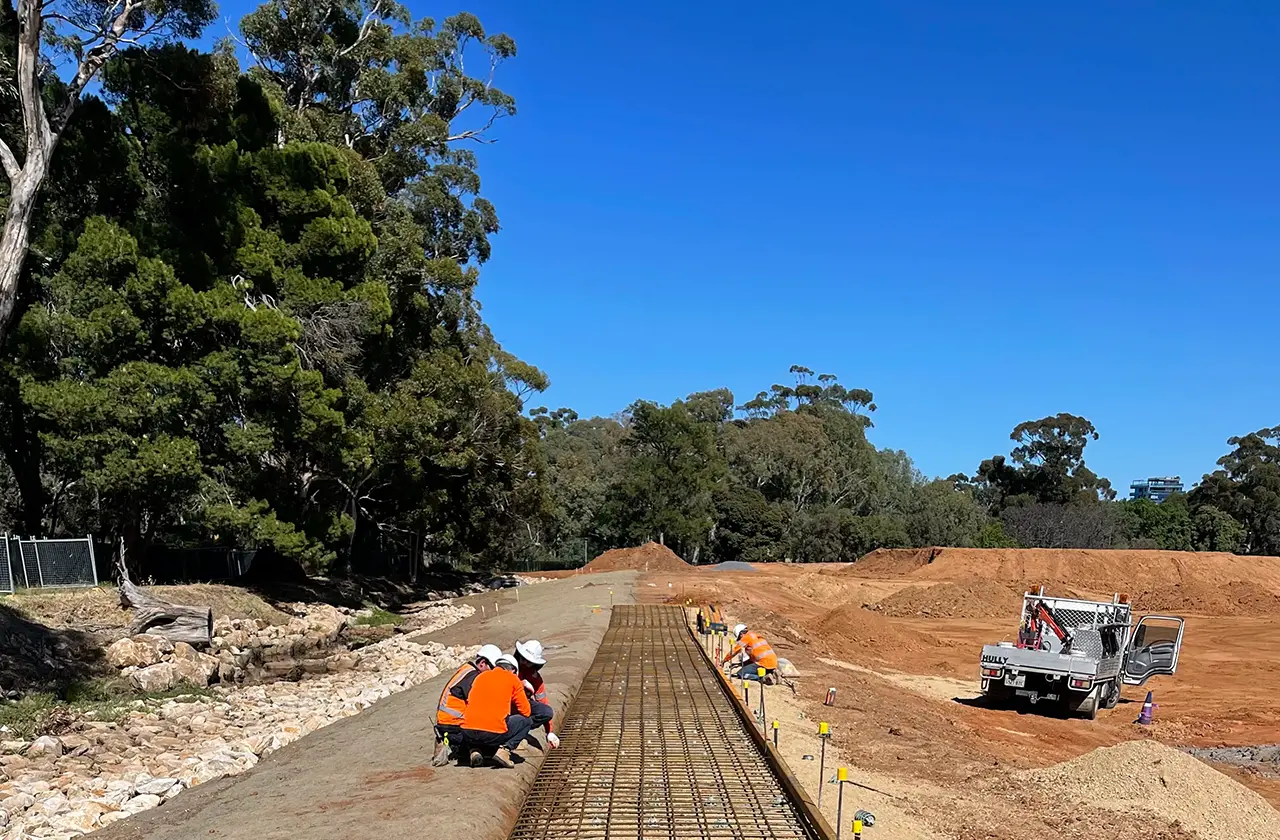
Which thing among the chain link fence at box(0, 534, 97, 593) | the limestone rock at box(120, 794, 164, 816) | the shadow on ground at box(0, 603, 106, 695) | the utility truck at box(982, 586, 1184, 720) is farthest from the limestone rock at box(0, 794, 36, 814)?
the utility truck at box(982, 586, 1184, 720)

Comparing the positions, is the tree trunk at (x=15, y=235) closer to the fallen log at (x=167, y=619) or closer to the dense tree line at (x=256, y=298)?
the dense tree line at (x=256, y=298)

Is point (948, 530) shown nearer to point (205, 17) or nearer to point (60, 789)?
point (205, 17)

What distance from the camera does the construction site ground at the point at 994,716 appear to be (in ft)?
27.1

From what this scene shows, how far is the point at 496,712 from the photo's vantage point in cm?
804

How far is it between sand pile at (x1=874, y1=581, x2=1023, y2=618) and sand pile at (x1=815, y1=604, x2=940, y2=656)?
835 centimetres

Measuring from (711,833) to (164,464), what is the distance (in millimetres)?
16768

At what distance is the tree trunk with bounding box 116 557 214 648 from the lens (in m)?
18.3

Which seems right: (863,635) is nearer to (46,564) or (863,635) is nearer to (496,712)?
(496,712)

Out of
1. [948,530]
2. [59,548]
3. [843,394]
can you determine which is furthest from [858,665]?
[843,394]

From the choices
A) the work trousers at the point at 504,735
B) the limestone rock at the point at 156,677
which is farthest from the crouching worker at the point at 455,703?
the limestone rock at the point at 156,677

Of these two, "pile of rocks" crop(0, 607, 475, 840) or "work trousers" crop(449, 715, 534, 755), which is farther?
"pile of rocks" crop(0, 607, 475, 840)

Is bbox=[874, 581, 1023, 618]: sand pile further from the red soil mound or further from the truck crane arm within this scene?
the truck crane arm

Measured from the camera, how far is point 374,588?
33969 mm

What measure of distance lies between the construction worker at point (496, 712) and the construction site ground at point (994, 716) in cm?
294
